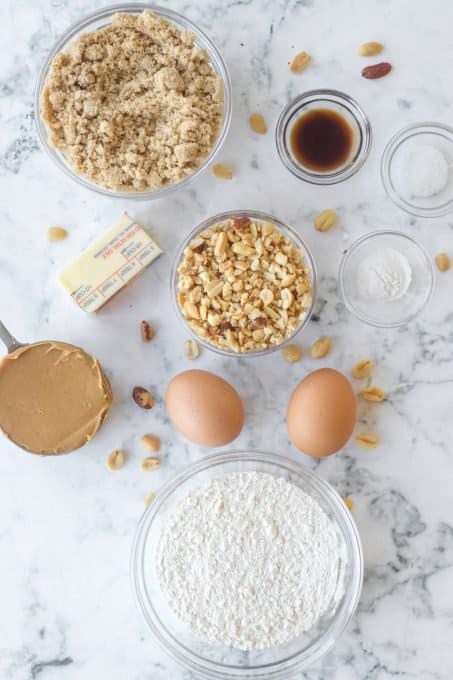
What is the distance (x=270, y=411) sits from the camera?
1547 mm

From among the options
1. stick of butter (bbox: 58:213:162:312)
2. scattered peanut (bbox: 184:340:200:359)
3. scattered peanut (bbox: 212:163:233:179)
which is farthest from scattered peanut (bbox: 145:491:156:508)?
scattered peanut (bbox: 212:163:233:179)

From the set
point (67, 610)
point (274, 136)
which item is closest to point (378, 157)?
point (274, 136)

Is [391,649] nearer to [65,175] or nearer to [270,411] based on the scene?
[270,411]

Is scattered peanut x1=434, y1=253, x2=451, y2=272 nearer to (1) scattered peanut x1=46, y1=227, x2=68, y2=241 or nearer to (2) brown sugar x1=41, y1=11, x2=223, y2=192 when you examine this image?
(2) brown sugar x1=41, y1=11, x2=223, y2=192

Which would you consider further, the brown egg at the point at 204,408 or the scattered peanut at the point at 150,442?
the scattered peanut at the point at 150,442

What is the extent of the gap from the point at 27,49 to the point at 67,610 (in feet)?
3.87

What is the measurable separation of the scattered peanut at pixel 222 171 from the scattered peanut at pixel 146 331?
1.12 ft

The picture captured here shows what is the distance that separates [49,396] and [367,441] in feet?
2.12

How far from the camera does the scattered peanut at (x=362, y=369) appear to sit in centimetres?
153

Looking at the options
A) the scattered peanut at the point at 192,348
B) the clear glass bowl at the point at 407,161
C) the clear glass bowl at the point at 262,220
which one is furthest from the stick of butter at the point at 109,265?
the clear glass bowl at the point at 407,161

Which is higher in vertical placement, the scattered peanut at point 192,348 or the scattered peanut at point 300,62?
the scattered peanut at point 300,62

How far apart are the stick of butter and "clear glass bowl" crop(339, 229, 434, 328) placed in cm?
40

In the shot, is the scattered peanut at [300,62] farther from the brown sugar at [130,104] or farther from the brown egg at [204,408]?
the brown egg at [204,408]

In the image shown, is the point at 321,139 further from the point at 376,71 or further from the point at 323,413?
the point at 323,413
